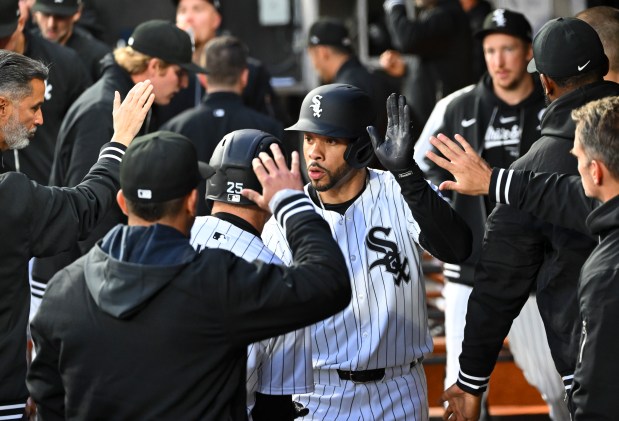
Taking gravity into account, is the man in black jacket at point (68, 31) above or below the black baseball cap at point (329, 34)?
above

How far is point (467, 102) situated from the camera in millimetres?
6281

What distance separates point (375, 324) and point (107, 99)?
221cm

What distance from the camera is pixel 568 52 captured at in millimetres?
4355

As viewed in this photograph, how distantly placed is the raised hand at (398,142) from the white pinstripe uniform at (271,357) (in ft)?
2.15

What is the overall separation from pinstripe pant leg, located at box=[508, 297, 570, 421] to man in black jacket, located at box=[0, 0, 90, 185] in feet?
9.14

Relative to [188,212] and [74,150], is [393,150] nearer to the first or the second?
[188,212]

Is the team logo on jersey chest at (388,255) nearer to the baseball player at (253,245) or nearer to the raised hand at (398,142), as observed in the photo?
the raised hand at (398,142)

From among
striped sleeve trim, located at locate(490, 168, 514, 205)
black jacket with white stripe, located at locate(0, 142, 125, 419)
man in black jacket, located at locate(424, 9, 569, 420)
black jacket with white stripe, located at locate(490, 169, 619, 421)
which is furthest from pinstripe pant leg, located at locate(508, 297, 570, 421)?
black jacket with white stripe, located at locate(0, 142, 125, 419)

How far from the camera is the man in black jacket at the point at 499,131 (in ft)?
20.0

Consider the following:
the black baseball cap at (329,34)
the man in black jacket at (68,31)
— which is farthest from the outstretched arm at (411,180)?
the black baseball cap at (329,34)

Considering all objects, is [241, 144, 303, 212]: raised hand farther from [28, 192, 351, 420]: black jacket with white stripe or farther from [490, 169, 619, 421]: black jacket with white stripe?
[490, 169, 619, 421]: black jacket with white stripe

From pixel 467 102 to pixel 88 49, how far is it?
8.63ft

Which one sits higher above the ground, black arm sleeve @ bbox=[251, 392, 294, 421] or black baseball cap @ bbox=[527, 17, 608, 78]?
black baseball cap @ bbox=[527, 17, 608, 78]

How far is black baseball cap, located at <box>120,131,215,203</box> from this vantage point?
3.28 m
